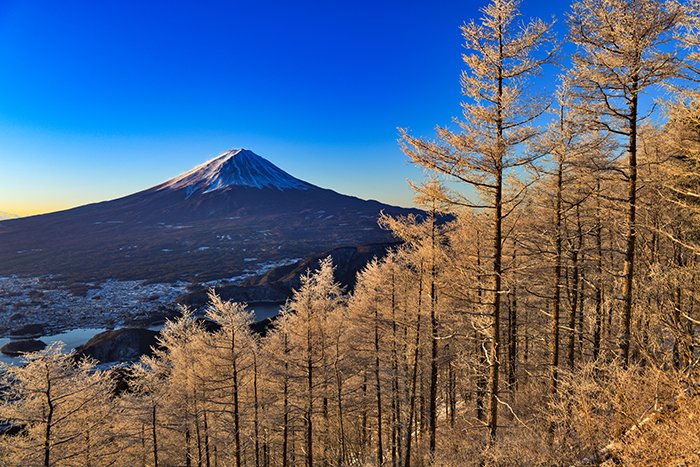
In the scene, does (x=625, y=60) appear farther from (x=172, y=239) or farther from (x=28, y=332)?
(x=172, y=239)

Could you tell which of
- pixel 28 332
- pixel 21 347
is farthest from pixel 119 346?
pixel 28 332

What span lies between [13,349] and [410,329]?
54.0 meters

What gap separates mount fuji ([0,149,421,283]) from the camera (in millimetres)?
99062

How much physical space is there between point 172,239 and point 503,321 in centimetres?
13969

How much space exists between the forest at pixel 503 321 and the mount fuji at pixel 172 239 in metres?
72.3

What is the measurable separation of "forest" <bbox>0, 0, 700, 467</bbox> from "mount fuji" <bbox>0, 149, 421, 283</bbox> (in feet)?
237

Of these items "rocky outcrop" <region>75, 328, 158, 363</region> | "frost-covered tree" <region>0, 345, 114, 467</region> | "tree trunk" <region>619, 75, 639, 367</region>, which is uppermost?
"tree trunk" <region>619, 75, 639, 367</region>

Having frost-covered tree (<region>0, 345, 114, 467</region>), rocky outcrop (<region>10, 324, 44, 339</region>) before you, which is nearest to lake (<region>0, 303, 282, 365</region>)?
rocky outcrop (<region>10, 324, 44, 339</region>)

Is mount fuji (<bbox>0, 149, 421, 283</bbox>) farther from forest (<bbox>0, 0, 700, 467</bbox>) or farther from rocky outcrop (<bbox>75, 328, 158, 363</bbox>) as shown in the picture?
forest (<bbox>0, 0, 700, 467</bbox>)

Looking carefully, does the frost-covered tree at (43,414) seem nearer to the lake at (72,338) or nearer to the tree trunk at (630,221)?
the tree trunk at (630,221)

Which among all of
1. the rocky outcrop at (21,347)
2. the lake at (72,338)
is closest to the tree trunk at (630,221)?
the lake at (72,338)

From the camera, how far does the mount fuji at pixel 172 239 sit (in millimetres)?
99062

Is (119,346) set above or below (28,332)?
above

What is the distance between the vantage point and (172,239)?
138125 millimetres
